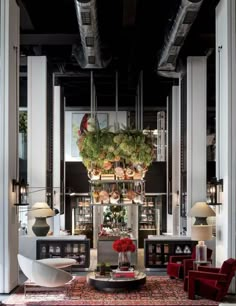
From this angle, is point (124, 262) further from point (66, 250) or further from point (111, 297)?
point (66, 250)

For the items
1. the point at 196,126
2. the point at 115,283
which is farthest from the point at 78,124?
the point at 115,283

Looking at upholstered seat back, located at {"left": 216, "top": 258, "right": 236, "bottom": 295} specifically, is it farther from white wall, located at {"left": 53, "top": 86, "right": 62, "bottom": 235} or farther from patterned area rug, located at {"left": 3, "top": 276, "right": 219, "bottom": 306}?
white wall, located at {"left": 53, "top": 86, "right": 62, "bottom": 235}

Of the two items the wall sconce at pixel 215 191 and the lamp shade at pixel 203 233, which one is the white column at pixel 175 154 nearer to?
the lamp shade at pixel 203 233

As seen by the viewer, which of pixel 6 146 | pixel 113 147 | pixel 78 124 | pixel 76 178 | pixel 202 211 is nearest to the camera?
pixel 6 146

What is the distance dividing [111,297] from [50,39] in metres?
6.95

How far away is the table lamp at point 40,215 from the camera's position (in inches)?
521

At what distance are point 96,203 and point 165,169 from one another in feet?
25.8

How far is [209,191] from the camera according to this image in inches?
413

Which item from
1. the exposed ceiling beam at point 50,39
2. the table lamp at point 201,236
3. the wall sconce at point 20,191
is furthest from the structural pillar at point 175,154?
the wall sconce at point 20,191

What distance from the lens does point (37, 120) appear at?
1452cm

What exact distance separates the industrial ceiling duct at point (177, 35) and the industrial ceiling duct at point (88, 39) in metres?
1.49

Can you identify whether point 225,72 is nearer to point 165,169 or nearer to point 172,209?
point 172,209

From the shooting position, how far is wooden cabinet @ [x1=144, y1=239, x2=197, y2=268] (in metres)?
13.4

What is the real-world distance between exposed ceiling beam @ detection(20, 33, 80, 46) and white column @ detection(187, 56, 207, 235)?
2.97m
